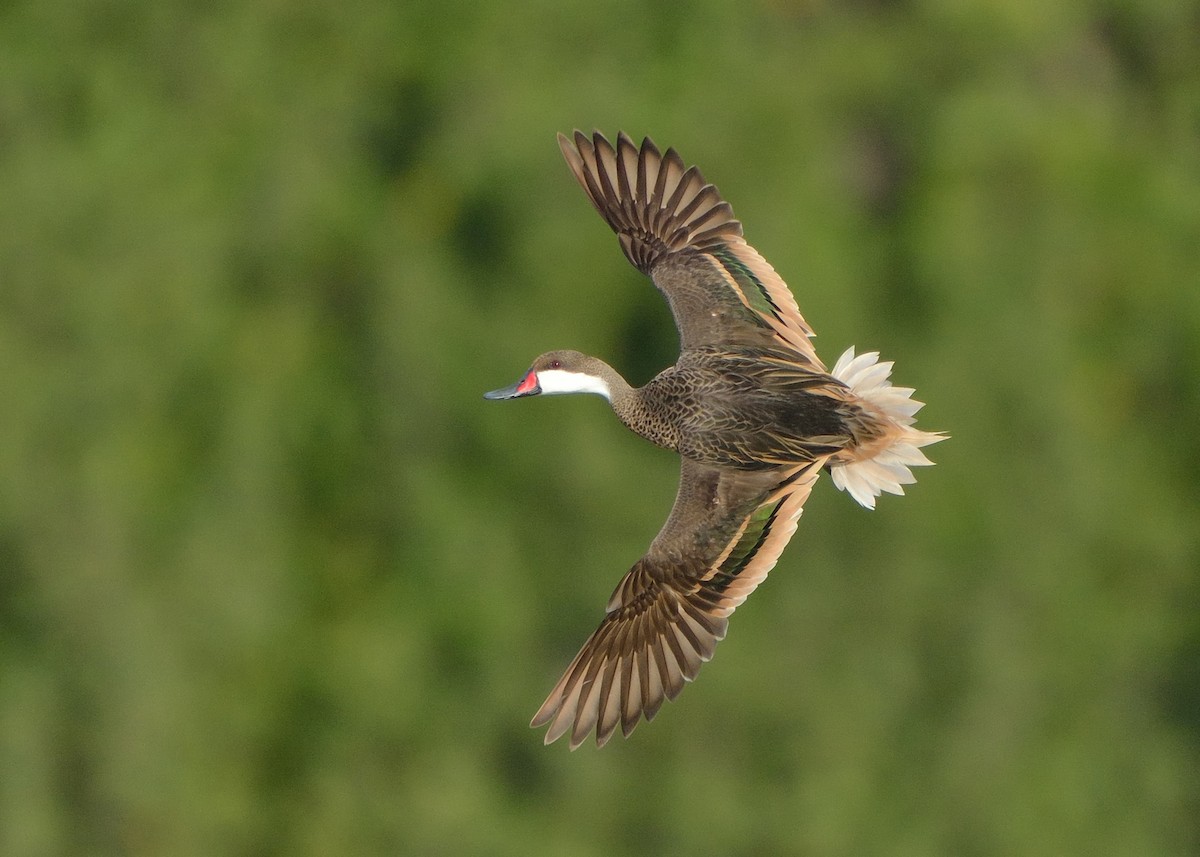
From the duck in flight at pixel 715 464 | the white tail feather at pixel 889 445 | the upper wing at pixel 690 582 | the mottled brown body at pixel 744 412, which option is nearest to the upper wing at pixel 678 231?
the duck in flight at pixel 715 464

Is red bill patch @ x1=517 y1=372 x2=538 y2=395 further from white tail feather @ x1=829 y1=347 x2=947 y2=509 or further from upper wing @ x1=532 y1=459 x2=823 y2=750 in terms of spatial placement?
white tail feather @ x1=829 y1=347 x2=947 y2=509

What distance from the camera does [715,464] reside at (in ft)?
30.7

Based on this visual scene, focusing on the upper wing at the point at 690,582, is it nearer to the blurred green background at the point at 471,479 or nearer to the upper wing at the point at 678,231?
the upper wing at the point at 678,231

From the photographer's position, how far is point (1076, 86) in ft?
90.5

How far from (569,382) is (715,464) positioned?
82 centimetres

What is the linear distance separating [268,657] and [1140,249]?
1071 centimetres

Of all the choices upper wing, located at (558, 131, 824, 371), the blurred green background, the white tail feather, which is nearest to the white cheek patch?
upper wing, located at (558, 131, 824, 371)

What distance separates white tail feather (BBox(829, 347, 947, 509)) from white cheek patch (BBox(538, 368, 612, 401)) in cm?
104

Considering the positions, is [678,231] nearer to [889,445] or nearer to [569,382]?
[569,382]

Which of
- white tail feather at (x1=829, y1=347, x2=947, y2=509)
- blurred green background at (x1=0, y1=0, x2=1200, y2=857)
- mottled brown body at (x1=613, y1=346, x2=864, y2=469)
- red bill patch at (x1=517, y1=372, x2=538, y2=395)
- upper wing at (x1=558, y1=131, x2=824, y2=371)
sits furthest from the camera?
blurred green background at (x1=0, y1=0, x2=1200, y2=857)

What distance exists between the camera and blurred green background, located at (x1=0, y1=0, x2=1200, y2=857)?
67.2ft

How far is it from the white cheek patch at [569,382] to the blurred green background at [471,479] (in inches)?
373

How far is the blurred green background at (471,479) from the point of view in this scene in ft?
67.2

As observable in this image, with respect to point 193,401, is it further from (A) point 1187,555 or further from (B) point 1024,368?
(A) point 1187,555
